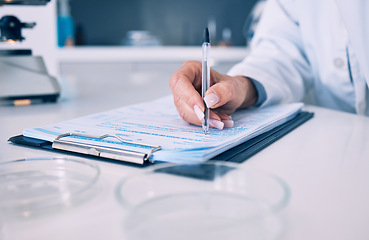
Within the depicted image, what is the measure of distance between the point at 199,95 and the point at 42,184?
277mm

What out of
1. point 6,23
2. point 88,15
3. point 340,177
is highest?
point 88,15

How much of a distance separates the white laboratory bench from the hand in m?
0.10

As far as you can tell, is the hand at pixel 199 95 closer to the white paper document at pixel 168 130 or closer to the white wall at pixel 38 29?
the white paper document at pixel 168 130

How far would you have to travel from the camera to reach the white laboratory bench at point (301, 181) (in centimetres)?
27

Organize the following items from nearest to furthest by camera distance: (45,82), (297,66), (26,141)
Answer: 1. (26,141)
2. (45,82)
3. (297,66)

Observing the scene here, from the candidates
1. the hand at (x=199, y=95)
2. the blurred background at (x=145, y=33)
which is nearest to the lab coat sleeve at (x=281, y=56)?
the hand at (x=199, y=95)

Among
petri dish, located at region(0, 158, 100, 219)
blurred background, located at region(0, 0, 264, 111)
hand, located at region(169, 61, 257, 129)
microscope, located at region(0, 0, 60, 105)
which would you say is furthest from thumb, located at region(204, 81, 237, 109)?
blurred background, located at region(0, 0, 264, 111)

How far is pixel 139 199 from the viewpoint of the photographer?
304 mm

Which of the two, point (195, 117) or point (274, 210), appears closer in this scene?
point (274, 210)

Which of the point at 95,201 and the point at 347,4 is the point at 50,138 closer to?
the point at 95,201

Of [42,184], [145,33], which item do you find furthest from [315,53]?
[145,33]

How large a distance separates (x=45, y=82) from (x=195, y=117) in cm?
46

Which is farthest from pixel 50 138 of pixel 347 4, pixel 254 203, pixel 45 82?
pixel 347 4

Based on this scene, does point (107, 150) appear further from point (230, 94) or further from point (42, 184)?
point (230, 94)
